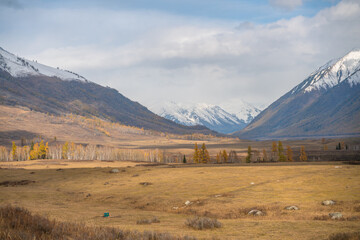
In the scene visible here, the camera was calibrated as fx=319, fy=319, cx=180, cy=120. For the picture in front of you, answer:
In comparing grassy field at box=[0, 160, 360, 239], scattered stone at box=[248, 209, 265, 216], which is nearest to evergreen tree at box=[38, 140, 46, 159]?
grassy field at box=[0, 160, 360, 239]

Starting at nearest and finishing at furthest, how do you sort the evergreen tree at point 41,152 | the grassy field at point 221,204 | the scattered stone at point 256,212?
the grassy field at point 221,204 → the scattered stone at point 256,212 → the evergreen tree at point 41,152

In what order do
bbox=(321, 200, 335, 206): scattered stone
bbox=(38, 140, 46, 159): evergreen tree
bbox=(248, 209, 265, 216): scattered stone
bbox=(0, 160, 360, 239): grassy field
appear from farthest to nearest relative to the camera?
bbox=(38, 140, 46, 159): evergreen tree
bbox=(321, 200, 335, 206): scattered stone
bbox=(248, 209, 265, 216): scattered stone
bbox=(0, 160, 360, 239): grassy field

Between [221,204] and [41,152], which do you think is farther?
[41,152]

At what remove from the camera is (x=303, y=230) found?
812 inches

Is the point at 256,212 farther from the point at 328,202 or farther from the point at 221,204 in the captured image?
the point at 328,202

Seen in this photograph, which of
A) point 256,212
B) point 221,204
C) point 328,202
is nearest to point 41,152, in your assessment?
point 221,204

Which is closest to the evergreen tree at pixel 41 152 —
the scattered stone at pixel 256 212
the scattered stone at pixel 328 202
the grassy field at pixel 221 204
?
the grassy field at pixel 221 204

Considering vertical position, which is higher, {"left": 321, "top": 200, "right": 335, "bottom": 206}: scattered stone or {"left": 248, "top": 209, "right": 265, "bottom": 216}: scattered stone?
{"left": 321, "top": 200, "right": 335, "bottom": 206}: scattered stone

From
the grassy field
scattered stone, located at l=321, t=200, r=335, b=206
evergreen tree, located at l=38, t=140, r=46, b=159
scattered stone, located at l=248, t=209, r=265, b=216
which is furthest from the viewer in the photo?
evergreen tree, located at l=38, t=140, r=46, b=159

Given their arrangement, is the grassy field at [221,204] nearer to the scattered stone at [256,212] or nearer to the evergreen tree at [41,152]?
the scattered stone at [256,212]

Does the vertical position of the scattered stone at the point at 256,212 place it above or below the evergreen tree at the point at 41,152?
below

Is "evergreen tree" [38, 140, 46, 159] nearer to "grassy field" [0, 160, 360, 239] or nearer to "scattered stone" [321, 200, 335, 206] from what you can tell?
"grassy field" [0, 160, 360, 239]

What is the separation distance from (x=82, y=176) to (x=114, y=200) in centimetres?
3686

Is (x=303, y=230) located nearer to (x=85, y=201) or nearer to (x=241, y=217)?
(x=241, y=217)
